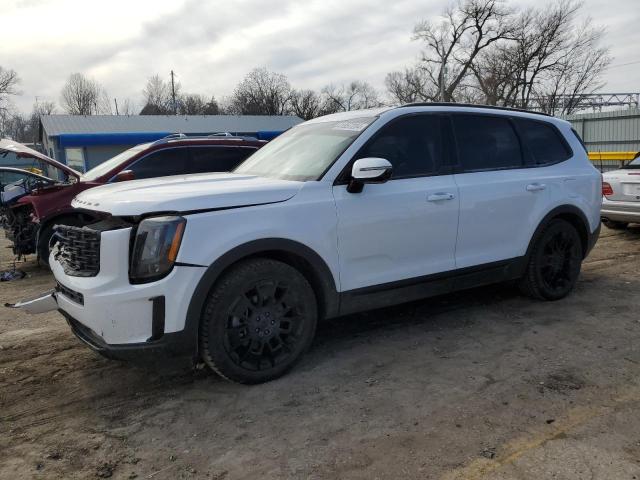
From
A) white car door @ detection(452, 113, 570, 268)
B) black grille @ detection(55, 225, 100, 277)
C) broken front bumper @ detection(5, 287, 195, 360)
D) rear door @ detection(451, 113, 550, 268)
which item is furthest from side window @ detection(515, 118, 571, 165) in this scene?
black grille @ detection(55, 225, 100, 277)

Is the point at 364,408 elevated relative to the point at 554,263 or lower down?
lower down

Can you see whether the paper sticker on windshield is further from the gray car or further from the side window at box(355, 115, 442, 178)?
the gray car

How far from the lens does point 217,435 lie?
314 cm

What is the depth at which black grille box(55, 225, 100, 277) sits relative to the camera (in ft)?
11.1

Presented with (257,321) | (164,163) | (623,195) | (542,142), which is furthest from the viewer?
(623,195)

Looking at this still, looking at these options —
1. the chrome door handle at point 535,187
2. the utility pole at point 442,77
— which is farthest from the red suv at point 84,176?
the utility pole at point 442,77

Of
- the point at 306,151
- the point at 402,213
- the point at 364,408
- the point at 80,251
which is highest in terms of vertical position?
the point at 306,151

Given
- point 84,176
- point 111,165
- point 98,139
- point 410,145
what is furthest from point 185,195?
point 98,139

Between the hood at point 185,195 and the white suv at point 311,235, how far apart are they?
0.04 feet

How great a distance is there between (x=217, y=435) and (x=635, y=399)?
2.60 meters

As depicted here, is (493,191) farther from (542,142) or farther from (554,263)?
(554,263)

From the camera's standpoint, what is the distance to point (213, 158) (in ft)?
26.8

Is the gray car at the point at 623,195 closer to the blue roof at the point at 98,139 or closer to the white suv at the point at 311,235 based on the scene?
the white suv at the point at 311,235

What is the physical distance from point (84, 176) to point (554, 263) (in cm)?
651
